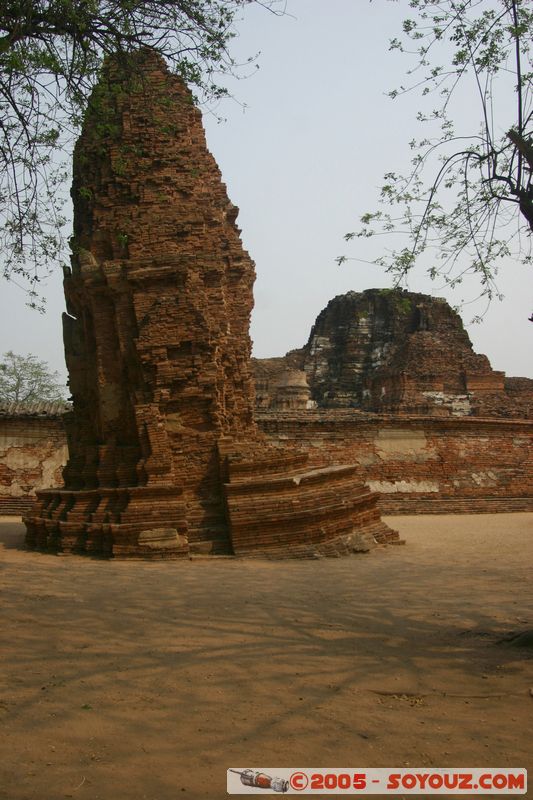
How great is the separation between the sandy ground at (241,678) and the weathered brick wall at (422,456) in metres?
10.6

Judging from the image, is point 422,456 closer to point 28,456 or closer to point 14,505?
point 28,456

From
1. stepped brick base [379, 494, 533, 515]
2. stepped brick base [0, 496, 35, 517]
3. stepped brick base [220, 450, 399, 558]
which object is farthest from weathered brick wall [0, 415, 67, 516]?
stepped brick base [220, 450, 399, 558]

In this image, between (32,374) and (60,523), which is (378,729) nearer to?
(60,523)

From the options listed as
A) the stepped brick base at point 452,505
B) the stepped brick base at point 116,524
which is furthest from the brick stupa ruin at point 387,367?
the stepped brick base at point 116,524

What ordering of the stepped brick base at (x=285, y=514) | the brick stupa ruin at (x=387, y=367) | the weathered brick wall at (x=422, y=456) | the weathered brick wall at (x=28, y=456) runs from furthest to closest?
1. the brick stupa ruin at (x=387, y=367)
2. the weathered brick wall at (x=422, y=456)
3. the weathered brick wall at (x=28, y=456)
4. the stepped brick base at (x=285, y=514)

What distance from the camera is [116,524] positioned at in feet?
29.3

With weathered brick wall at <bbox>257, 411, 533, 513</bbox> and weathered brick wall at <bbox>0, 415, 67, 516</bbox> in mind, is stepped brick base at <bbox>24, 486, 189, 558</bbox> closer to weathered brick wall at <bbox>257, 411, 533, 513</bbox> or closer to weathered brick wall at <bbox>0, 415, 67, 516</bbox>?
weathered brick wall at <bbox>0, 415, 67, 516</bbox>

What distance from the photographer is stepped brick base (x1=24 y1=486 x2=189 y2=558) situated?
8.79 m

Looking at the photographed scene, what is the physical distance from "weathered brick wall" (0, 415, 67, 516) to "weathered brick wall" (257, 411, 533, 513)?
487 cm

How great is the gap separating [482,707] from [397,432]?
1490cm

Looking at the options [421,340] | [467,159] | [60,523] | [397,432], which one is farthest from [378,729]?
[421,340]

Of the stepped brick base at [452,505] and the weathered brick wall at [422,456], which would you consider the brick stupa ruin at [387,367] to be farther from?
the stepped brick base at [452,505]

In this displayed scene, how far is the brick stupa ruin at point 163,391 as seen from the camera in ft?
29.9

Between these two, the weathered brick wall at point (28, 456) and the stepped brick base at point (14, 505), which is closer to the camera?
the stepped brick base at point (14, 505)
